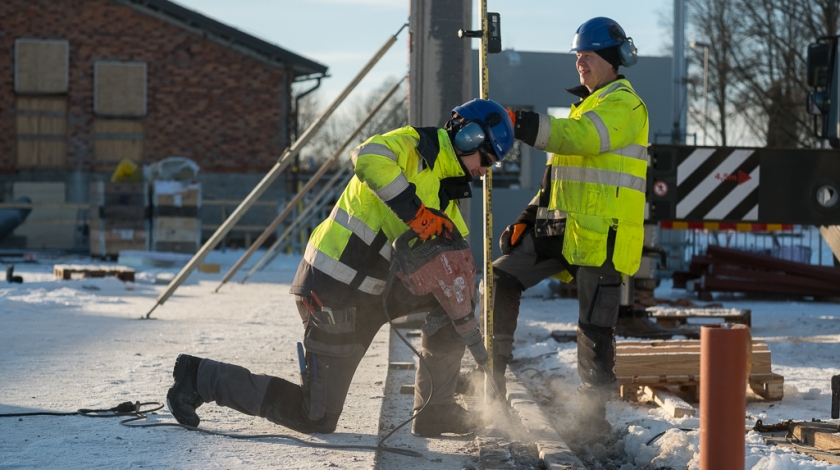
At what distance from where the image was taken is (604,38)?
15.7 ft

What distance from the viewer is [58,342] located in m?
7.56

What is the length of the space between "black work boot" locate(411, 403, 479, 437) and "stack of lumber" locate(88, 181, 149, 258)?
17.2 meters

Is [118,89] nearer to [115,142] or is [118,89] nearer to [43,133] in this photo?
[115,142]

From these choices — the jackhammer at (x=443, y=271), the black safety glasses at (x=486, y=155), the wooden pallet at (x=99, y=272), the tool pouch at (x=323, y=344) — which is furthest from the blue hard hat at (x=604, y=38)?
the wooden pallet at (x=99, y=272)

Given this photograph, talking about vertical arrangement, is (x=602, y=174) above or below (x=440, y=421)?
above

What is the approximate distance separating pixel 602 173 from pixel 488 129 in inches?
27.8

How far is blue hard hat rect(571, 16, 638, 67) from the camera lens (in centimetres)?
480

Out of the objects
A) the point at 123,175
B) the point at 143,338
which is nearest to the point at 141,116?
the point at 123,175

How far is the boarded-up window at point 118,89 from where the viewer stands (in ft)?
87.5

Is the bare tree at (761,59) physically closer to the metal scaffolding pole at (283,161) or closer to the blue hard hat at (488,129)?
the metal scaffolding pole at (283,161)

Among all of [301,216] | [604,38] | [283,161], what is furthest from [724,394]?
[301,216]

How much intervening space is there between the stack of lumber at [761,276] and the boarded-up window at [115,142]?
1762cm

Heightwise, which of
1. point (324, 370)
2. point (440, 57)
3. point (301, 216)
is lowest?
point (324, 370)

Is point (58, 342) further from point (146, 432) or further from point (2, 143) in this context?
point (2, 143)
